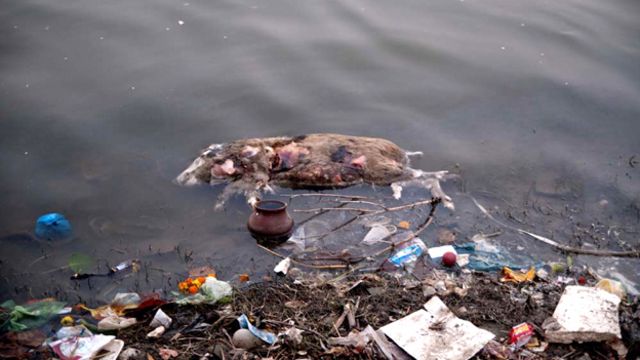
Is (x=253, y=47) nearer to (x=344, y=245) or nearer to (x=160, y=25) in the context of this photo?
(x=160, y=25)

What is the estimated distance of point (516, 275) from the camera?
468 cm

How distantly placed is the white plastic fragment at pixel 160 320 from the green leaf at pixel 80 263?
1174 mm

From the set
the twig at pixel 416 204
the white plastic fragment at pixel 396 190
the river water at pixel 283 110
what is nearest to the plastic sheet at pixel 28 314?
the river water at pixel 283 110

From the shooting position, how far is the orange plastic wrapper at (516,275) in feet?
15.1

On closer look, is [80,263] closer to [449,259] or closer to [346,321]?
[346,321]

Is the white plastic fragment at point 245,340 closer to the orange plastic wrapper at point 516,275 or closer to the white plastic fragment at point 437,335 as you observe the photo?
the white plastic fragment at point 437,335

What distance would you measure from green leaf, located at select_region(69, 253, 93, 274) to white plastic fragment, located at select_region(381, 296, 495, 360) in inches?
100.0

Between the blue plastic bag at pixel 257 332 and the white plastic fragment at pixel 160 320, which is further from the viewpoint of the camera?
the white plastic fragment at pixel 160 320

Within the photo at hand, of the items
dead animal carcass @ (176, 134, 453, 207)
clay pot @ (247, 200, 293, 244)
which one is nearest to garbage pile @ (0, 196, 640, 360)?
clay pot @ (247, 200, 293, 244)

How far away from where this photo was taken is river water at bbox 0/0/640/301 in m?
5.38

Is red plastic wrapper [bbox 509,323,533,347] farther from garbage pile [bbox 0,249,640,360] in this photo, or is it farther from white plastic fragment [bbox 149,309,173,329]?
white plastic fragment [bbox 149,309,173,329]

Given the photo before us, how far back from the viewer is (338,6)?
28.5 ft

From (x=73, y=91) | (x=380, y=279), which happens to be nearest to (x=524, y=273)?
(x=380, y=279)

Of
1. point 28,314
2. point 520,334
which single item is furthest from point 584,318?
point 28,314
